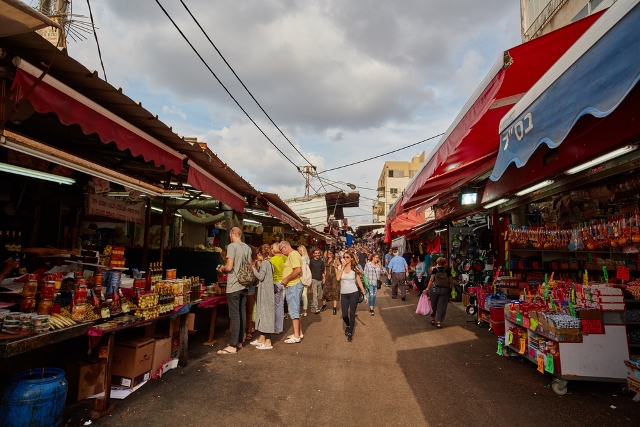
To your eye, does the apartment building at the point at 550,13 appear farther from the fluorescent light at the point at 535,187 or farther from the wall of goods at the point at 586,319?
the wall of goods at the point at 586,319

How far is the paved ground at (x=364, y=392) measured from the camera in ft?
13.4

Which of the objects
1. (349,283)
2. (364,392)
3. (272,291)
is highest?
(349,283)

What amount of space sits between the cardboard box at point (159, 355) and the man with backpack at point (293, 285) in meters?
2.60

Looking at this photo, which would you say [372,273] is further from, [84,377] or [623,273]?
[84,377]

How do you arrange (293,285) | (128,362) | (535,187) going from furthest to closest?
(293,285) → (535,187) → (128,362)

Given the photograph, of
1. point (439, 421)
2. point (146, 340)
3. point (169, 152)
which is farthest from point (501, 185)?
point (146, 340)

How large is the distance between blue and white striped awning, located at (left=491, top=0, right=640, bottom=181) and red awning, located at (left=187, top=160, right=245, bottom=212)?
14.9 ft

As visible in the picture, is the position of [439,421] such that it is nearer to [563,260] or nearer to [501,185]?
[501,185]

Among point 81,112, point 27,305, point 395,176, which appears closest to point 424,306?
point 27,305

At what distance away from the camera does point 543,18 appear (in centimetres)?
1300

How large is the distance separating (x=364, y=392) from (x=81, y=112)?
458 cm

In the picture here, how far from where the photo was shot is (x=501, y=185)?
6938 millimetres

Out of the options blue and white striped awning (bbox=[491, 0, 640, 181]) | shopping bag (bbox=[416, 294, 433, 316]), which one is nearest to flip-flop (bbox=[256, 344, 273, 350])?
shopping bag (bbox=[416, 294, 433, 316])

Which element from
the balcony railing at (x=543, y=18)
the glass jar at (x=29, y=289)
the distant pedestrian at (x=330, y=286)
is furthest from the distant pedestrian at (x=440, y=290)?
the balcony railing at (x=543, y=18)
